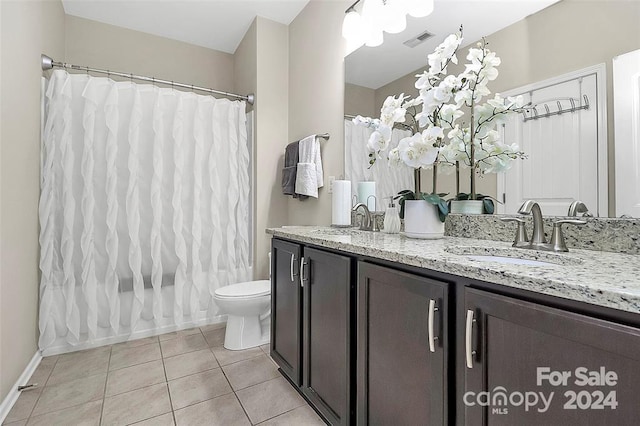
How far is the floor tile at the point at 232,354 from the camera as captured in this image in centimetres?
196

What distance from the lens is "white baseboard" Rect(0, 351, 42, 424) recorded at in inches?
56.1

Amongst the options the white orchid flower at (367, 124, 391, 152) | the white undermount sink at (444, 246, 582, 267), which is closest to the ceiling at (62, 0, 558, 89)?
the white orchid flower at (367, 124, 391, 152)

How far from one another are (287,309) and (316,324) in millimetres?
297

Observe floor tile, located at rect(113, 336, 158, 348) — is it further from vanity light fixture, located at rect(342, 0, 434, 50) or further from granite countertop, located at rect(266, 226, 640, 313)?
vanity light fixture, located at rect(342, 0, 434, 50)

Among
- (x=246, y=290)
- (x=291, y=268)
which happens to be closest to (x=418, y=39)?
(x=291, y=268)

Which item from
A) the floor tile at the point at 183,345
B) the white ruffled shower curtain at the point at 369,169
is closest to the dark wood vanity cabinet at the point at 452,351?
the white ruffled shower curtain at the point at 369,169

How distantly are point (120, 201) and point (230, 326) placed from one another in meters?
1.21

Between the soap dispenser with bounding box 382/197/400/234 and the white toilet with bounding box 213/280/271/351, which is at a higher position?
the soap dispenser with bounding box 382/197/400/234

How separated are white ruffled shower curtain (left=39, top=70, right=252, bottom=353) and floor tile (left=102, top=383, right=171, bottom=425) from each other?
0.76 m

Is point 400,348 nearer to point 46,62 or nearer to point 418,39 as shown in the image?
point 418,39

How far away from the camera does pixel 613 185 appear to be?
95 cm

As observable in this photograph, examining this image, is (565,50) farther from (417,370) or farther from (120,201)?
(120,201)

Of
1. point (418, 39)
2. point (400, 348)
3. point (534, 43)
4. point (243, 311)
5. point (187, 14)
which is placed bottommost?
point (243, 311)

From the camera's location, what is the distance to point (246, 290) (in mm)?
2168
